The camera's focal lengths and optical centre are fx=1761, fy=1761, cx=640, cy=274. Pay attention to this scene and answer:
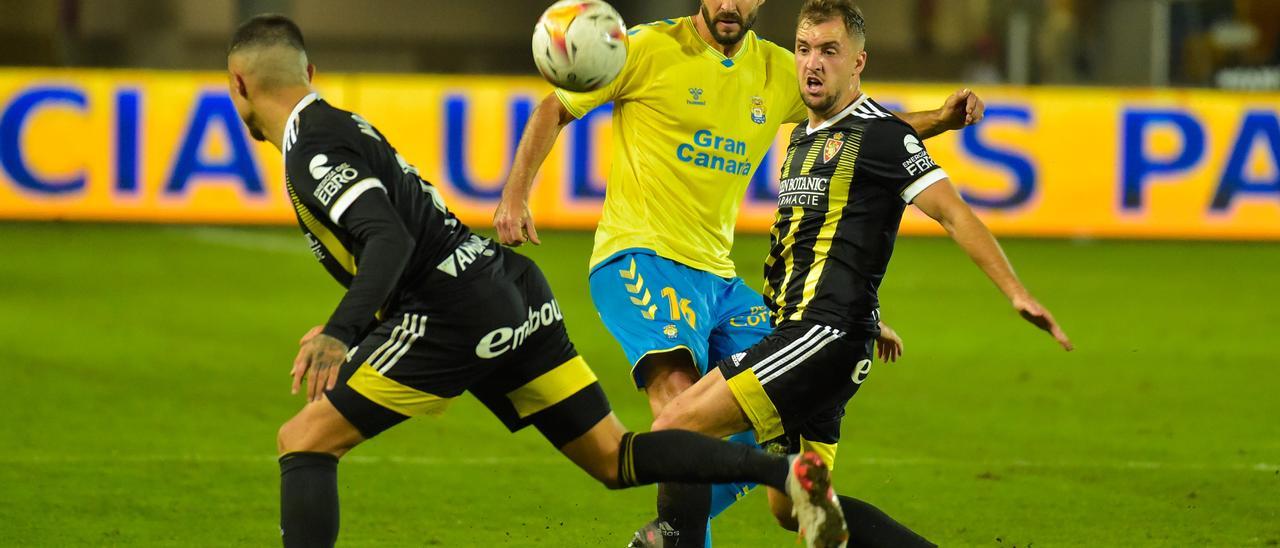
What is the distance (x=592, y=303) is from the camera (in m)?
13.4

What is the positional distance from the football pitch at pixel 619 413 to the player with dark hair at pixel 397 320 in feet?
4.50

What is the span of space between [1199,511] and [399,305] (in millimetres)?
3617

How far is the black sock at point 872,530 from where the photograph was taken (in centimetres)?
534

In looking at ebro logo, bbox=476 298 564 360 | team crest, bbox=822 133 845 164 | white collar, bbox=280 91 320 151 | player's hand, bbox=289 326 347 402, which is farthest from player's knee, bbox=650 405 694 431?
white collar, bbox=280 91 320 151

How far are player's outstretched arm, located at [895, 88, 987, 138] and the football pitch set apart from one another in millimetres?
1553

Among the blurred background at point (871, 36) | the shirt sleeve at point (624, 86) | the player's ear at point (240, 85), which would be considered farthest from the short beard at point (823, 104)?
the blurred background at point (871, 36)

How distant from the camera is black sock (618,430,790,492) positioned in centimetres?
491

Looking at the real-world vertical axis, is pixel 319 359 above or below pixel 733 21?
below

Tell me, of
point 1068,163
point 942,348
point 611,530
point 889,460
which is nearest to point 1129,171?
point 1068,163

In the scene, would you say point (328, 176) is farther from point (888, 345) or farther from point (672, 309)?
point (888, 345)

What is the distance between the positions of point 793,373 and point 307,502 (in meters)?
1.48

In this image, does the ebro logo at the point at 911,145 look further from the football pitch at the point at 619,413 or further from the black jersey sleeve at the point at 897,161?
the football pitch at the point at 619,413

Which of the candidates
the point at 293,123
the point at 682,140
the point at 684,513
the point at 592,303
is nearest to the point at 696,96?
the point at 682,140

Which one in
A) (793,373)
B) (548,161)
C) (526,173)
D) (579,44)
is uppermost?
(579,44)
